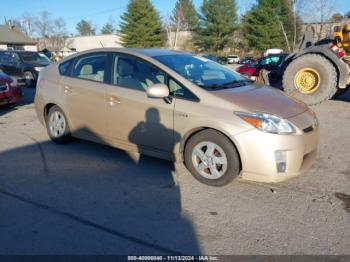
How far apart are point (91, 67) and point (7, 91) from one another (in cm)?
470

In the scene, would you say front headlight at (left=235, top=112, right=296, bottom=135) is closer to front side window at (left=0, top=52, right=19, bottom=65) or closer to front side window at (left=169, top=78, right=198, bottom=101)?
front side window at (left=169, top=78, right=198, bottom=101)

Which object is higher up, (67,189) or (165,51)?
(165,51)

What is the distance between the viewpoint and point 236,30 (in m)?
59.1

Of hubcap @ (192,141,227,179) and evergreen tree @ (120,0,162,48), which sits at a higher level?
evergreen tree @ (120,0,162,48)

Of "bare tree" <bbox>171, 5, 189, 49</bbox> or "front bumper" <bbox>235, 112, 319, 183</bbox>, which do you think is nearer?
"front bumper" <bbox>235, 112, 319, 183</bbox>

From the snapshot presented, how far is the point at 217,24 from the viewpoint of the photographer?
58.3m

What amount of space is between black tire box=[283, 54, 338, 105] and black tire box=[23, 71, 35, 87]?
10.2 m

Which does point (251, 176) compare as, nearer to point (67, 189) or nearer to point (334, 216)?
point (334, 216)

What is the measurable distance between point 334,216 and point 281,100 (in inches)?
58.8

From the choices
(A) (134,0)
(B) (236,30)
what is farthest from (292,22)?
(A) (134,0)

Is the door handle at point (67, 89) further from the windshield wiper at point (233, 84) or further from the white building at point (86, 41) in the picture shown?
the white building at point (86, 41)

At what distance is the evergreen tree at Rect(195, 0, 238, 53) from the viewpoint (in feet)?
190

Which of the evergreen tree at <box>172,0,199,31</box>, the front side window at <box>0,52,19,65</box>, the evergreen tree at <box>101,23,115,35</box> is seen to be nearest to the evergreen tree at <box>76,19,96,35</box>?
the evergreen tree at <box>101,23,115,35</box>

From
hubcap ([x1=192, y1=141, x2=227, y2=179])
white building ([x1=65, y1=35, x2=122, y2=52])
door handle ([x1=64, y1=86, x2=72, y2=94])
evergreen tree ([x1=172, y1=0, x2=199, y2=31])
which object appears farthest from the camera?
white building ([x1=65, y1=35, x2=122, y2=52])
